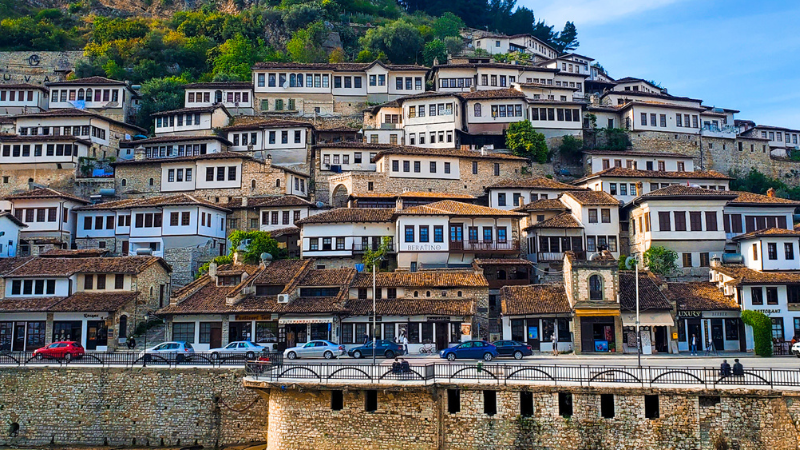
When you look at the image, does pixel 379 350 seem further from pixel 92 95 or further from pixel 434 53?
pixel 434 53

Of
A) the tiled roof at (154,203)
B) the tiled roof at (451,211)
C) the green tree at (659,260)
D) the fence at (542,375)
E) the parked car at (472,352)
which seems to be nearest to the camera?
the fence at (542,375)

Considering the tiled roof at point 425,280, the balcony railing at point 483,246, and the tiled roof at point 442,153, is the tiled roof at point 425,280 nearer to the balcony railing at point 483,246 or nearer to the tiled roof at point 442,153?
the balcony railing at point 483,246

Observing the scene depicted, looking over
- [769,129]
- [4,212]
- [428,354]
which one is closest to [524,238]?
[428,354]

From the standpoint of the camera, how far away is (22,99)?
253ft

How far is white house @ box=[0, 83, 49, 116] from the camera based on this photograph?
76.9 metres

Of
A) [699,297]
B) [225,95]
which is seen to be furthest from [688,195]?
[225,95]

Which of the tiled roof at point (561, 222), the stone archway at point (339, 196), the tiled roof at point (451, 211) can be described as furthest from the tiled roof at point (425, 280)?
the stone archway at point (339, 196)

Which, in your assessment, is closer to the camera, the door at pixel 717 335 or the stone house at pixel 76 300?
the door at pixel 717 335

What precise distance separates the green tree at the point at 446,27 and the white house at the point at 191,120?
4713cm

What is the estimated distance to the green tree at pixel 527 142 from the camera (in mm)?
66312

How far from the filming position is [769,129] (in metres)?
85.5

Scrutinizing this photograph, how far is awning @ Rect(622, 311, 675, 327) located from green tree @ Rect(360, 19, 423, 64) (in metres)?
65.2

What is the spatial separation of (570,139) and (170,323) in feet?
141

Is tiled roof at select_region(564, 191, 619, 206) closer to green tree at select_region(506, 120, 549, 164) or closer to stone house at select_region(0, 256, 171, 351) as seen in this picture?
green tree at select_region(506, 120, 549, 164)
